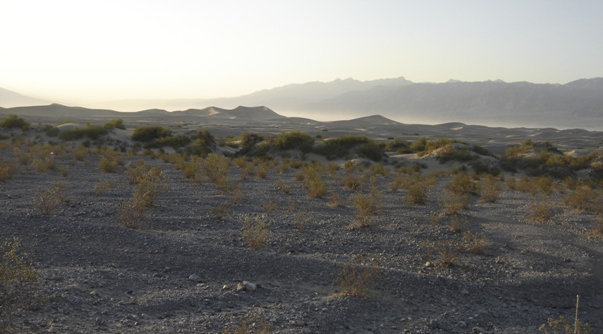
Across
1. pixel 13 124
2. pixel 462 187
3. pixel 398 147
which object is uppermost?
pixel 13 124

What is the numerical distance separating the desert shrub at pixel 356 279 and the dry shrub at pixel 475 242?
7.87ft

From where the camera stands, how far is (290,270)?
7.30 meters

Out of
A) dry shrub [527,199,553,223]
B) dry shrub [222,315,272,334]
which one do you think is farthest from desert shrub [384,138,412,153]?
dry shrub [222,315,272,334]

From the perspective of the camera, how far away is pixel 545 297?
276 inches

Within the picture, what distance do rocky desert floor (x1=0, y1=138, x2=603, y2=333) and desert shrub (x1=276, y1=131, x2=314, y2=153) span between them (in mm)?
21860

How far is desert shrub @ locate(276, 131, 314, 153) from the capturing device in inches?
1366

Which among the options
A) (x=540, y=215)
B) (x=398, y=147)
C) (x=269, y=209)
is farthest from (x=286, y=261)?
(x=398, y=147)

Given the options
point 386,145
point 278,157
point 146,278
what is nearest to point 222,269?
point 146,278

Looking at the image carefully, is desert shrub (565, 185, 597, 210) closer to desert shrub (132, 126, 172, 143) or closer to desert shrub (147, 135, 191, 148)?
desert shrub (147, 135, 191, 148)

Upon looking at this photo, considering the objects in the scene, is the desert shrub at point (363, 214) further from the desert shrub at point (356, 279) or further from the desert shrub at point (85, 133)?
the desert shrub at point (85, 133)

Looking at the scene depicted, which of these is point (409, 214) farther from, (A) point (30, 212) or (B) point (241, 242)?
(A) point (30, 212)

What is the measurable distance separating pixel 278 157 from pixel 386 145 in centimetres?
1043

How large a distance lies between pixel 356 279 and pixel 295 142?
2885cm

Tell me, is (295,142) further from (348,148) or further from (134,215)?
(134,215)
